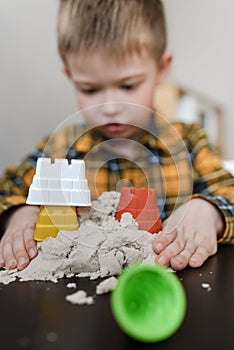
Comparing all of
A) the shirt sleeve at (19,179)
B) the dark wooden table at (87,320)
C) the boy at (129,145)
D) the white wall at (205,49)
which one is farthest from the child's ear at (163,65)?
the white wall at (205,49)

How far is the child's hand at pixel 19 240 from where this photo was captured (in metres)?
0.50

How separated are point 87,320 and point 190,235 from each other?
0.81 ft

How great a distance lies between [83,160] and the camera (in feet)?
1.68

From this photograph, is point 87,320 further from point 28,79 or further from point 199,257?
point 28,79

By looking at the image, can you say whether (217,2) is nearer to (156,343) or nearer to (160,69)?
(160,69)

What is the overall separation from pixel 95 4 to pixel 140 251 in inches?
20.2

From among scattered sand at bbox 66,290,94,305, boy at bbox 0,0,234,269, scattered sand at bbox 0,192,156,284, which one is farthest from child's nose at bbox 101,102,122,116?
scattered sand at bbox 66,290,94,305

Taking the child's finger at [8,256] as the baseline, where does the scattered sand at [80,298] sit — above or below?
above

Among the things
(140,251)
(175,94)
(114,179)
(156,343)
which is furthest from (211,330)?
(175,94)

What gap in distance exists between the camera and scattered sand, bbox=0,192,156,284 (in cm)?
46

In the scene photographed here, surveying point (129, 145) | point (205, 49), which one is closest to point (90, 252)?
point (129, 145)

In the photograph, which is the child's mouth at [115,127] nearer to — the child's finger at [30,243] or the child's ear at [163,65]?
the child's finger at [30,243]

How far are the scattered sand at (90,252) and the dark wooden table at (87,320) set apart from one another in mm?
19

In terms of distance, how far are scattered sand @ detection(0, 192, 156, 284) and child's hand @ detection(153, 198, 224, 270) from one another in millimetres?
19
